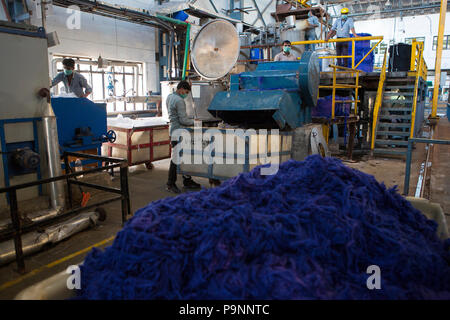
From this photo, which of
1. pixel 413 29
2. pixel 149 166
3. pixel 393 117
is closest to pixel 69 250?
pixel 149 166

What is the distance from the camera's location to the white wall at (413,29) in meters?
28.2

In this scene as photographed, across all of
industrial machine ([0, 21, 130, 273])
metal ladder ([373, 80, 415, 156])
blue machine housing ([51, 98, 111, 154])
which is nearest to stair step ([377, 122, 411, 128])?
metal ladder ([373, 80, 415, 156])

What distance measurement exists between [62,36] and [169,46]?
3911 millimetres

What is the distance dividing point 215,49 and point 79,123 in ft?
9.56

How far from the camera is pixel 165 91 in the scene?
11039 millimetres

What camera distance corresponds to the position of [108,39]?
37.7ft

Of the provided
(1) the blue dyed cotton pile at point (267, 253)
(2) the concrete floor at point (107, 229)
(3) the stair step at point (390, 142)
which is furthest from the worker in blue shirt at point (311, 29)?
(1) the blue dyed cotton pile at point (267, 253)

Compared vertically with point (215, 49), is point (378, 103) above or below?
below

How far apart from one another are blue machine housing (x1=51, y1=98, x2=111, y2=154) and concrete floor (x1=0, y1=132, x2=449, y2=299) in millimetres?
1088

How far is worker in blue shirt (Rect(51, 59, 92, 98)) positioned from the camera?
630 cm

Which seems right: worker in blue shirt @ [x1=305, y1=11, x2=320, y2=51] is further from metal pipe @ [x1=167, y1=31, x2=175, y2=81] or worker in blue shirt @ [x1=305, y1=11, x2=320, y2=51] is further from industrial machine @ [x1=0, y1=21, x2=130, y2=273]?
industrial machine @ [x1=0, y1=21, x2=130, y2=273]

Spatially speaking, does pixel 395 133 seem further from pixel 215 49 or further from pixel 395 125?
pixel 215 49
